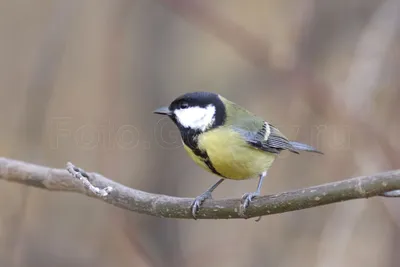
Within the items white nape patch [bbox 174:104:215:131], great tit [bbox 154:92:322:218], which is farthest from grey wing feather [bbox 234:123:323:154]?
white nape patch [bbox 174:104:215:131]

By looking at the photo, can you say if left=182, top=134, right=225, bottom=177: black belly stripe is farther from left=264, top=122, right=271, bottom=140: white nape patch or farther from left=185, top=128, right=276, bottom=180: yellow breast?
left=264, top=122, right=271, bottom=140: white nape patch

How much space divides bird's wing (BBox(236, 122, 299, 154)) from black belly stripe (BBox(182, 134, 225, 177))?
0.64 feet

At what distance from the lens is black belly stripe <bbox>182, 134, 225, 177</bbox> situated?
6.49ft

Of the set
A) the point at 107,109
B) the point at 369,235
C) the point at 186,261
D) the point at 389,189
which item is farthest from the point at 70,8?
the point at 389,189

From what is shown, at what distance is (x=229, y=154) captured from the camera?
2.00 m

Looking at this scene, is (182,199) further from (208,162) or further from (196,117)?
(196,117)

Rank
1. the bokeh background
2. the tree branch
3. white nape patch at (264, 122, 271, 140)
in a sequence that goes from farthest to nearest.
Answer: the bokeh background, white nape patch at (264, 122, 271, 140), the tree branch

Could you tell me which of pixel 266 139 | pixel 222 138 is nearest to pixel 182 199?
pixel 222 138

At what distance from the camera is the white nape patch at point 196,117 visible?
2080mm

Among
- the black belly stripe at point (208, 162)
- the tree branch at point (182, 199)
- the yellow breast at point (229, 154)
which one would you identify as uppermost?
the yellow breast at point (229, 154)

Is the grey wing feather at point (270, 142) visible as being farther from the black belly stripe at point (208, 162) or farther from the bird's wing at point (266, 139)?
the black belly stripe at point (208, 162)

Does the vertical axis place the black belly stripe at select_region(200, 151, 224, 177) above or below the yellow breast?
below

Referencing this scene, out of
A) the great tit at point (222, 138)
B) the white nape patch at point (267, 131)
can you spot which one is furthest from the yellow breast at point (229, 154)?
the white nape patch at point (267, 131)

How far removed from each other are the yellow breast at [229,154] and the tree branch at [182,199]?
0.24m
